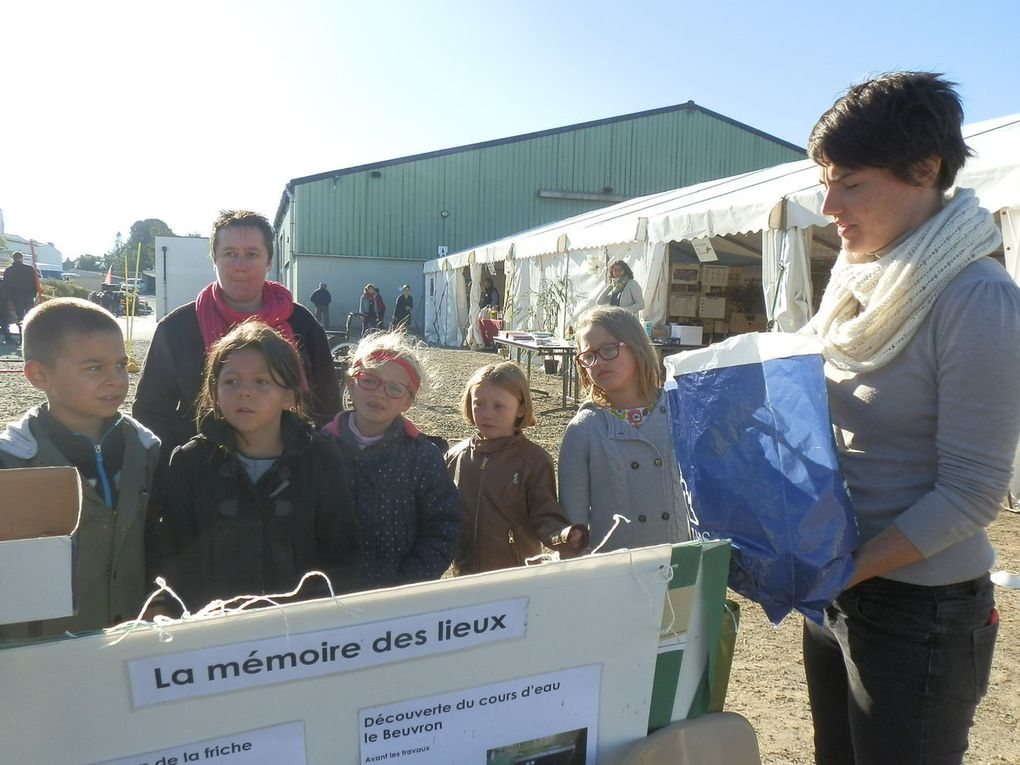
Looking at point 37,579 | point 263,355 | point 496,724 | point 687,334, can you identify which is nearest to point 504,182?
point 687,334

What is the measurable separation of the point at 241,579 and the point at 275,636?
99cm

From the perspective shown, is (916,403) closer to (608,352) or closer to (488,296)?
(608,352)

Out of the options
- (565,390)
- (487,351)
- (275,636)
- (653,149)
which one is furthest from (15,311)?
(653,149)

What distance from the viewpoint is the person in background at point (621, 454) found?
7.48 ft

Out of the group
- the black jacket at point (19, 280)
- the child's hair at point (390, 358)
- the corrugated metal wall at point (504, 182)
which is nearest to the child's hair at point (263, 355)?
the child's hair at point (390, 358)

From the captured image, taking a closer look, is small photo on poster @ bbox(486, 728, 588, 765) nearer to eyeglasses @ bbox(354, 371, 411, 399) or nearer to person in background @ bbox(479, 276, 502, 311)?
eyeglasses @ bbox(354, 371, 411, 399)

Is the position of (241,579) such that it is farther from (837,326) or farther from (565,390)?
(565,390)

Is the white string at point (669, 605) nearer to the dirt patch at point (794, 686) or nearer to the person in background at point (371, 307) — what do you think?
the dirt patch at point (794, 686)

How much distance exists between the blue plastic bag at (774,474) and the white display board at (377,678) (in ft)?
0.50

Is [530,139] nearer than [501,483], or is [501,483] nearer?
[501,483]

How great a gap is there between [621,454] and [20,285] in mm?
15973

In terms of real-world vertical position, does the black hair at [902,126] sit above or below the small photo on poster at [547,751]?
above

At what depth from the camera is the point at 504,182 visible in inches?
1095

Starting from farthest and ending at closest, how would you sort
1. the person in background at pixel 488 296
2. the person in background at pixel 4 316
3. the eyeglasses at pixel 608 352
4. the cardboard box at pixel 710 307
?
the person in background at pixel 488 296 → the person in background at pixel 4 316 → the cardboard box at pixel 710 307 → the eyeglasses at pixel 608 352
